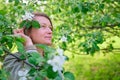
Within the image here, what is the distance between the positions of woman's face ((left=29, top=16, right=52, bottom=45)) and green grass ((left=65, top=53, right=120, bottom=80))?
15.2 ft

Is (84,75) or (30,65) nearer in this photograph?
(30,65)

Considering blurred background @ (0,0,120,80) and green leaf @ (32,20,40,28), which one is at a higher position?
green leaf @ (32,20,40,28)

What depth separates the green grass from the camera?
682cm

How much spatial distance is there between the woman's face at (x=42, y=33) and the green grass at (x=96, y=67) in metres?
4.64

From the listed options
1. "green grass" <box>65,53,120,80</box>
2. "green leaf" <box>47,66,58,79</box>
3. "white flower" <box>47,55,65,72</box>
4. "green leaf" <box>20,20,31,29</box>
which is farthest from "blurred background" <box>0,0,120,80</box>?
"white flower" <box>47,55,65,72</box>

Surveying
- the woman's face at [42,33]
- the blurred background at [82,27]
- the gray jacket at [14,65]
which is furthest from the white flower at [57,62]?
the woman's face at [42,33]

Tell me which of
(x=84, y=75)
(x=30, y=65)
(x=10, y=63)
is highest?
(x=30, y=65)

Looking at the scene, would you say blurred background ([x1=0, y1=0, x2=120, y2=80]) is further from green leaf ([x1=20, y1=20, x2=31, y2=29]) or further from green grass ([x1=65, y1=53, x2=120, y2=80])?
green leaf ([x1=20, y1=20, x2=31, y2=29])

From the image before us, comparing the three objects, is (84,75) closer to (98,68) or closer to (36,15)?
(98,68)

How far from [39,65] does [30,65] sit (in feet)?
0.16

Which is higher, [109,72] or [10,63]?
[10,63]

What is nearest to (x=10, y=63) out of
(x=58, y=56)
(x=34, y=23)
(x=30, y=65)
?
(x=34, y=23)

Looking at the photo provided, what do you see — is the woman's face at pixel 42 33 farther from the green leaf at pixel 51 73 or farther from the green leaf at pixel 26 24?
the green leaf at pixel 51 73

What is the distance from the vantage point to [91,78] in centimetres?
679
